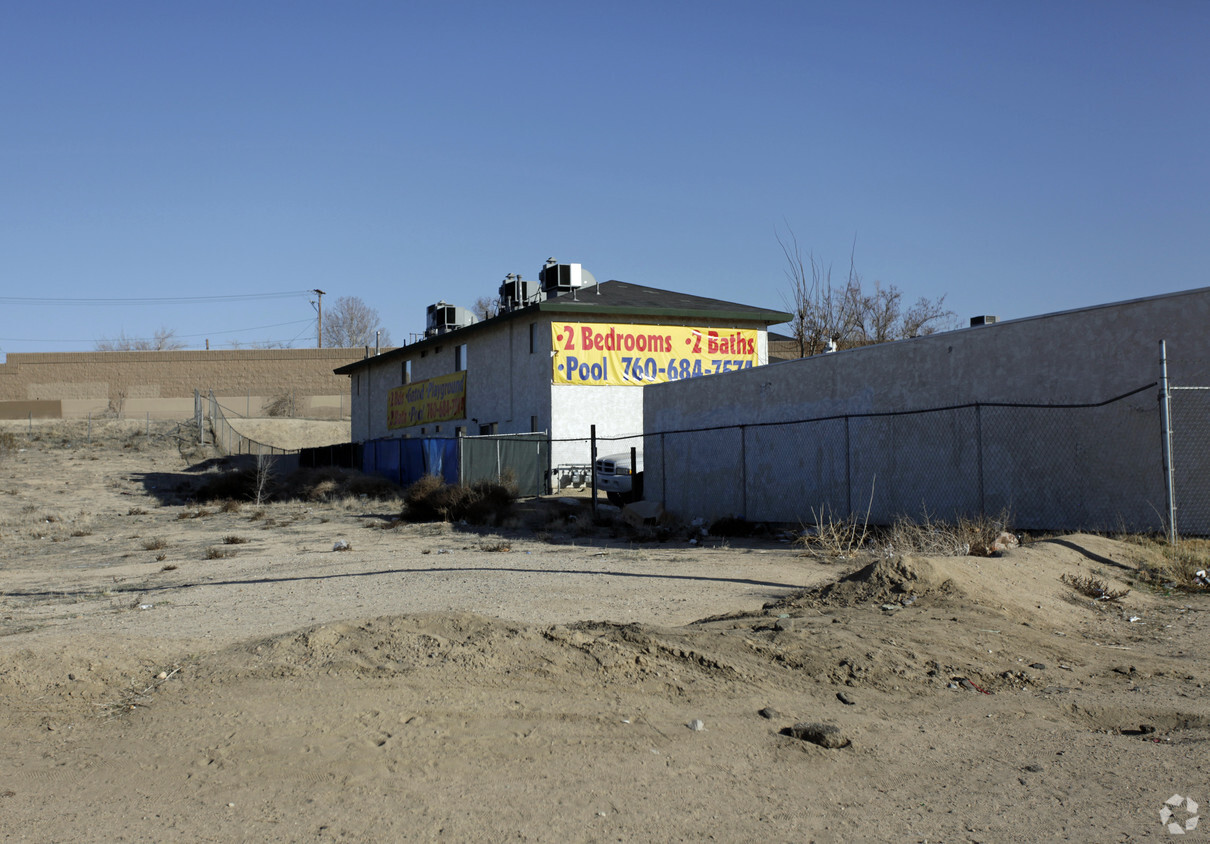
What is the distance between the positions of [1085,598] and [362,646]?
7234 millimetres

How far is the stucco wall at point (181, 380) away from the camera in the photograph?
67562 millimetres

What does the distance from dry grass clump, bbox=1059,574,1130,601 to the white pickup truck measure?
1431cm

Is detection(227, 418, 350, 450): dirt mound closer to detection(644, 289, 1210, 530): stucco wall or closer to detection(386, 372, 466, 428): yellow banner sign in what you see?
detection(386, 372, 466, 428): yellow banner sign

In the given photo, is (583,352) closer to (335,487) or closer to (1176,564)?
(335,487)

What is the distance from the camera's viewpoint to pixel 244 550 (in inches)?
679

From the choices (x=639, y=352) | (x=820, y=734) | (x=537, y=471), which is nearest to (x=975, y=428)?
(x=820, y=734)

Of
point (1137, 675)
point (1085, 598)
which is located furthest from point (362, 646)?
point (1085, 598)

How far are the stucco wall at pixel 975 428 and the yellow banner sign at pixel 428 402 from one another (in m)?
16.6

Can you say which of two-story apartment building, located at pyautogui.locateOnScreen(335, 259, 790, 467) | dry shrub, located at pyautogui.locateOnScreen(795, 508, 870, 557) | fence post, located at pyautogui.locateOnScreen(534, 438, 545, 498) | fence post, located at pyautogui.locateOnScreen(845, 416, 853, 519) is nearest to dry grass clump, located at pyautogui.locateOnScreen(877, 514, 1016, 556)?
dry shrub, located at pyautogui.locateOnScreen(795, 508, 870, 557)

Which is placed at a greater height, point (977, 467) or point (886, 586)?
point (977, 467)

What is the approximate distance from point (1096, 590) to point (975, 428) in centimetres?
622

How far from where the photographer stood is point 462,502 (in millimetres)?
22234

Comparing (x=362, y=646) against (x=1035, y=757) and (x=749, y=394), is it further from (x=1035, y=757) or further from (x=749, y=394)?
(x=749, y=394)

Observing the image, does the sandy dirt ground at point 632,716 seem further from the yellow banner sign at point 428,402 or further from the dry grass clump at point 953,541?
the yellow banner sign at point 428,402
